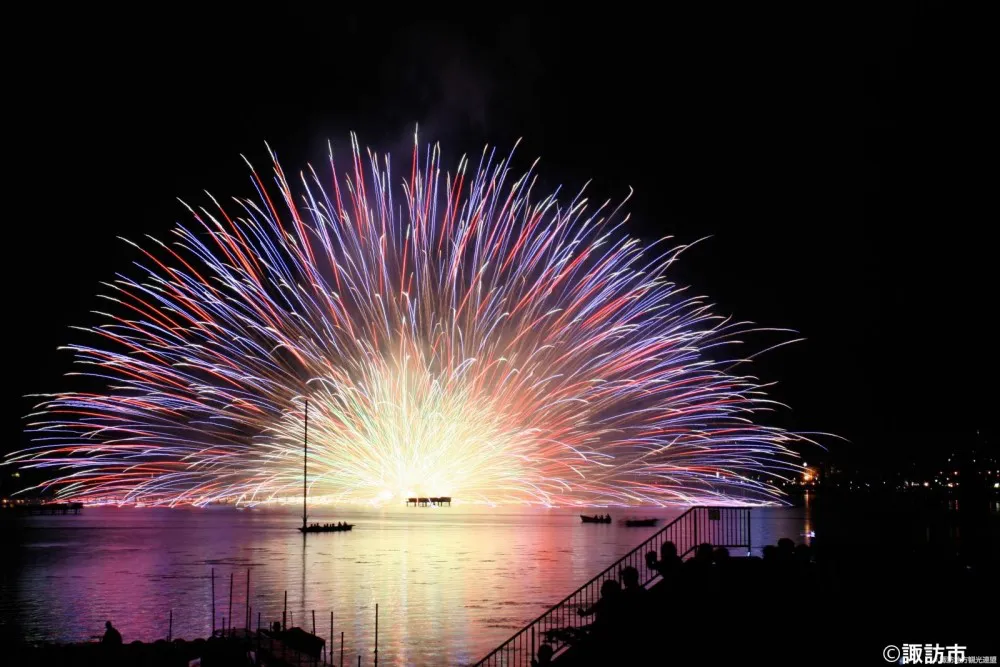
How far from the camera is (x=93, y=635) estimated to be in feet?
108

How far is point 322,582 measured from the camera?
49.2m

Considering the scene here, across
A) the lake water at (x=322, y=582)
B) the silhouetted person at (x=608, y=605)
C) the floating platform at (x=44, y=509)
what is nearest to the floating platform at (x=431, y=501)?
the floating platform at (x=44, y=509)

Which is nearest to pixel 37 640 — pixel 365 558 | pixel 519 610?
pixel 519 610

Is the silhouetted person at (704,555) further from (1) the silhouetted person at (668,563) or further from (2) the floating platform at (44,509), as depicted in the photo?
(2) the floating platform at (44,509)

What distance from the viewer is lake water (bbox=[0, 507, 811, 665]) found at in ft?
111

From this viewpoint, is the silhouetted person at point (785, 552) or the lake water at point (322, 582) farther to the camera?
the lake water at point (322, 582)

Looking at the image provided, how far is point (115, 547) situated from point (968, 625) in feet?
243

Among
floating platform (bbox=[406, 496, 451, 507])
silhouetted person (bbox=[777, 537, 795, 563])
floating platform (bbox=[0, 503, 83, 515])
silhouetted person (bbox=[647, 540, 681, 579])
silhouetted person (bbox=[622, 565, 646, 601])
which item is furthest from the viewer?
floating platform (bbox=[406, 496, 451, 507])

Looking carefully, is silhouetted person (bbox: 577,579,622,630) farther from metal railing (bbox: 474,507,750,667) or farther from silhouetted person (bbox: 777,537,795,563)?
metal railing (bbox: 474,507,750,667)

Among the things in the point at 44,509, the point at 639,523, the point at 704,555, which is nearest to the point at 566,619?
the point at 704,555

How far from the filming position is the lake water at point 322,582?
33.8m

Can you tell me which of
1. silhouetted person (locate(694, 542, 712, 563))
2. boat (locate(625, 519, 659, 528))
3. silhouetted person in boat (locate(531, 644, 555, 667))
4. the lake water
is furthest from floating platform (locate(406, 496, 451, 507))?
silhouetted person (locate(694, 542, 712, 563))

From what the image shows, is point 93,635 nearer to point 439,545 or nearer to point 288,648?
point 288,648

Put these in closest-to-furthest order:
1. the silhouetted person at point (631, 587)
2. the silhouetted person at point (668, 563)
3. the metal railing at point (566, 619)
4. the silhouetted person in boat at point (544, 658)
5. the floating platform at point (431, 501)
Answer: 1. the silhouetted person at point (631, 587)
2. the silhouetted person at point (668, 563)
3. the silhouetted person in boat at point (544, 658)
4. the metal railing at point (566, 619)
5. the floating platform at point (431, 501)
